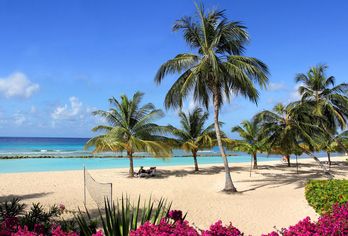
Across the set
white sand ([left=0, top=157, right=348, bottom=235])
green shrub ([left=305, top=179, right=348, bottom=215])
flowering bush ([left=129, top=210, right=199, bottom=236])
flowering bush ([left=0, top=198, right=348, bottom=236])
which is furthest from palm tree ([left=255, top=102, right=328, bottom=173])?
flowering bush ([left=129, top=210, right=199, bottom=236])

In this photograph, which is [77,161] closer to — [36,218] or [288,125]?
[288,125]

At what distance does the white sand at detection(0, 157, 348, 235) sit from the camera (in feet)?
33.1

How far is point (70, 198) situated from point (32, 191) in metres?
3.03

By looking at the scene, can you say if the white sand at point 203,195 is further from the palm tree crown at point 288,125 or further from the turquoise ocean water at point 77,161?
the turquoise ocean water at point 77,161

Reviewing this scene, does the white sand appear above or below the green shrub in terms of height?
below

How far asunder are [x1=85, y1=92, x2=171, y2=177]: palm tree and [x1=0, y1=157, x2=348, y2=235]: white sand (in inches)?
79.0

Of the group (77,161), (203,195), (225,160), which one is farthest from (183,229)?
(77,161)

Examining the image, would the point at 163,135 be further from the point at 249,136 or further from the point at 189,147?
the point at 249,136

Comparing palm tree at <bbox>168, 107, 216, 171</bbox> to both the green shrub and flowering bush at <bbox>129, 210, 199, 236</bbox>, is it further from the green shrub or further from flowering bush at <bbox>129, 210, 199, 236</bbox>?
flowering bush at <bbox>129, 210, 199, 236</bbox>

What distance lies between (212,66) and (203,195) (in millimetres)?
6026

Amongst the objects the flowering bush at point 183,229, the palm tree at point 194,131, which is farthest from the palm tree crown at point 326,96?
the flowering bush at point 183,229

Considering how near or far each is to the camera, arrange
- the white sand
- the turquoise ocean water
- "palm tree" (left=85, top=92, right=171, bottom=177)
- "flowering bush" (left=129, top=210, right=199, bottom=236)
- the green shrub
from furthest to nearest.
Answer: the turquoise ocean water
"palm tree" (left=85, top=92, right=171, bottom=177)
the white sand
the green shrub
"flowering bush" (left=129, top=210, right=199, bottom=236)

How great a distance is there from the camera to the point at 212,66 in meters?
14.2

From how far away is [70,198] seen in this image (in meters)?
13.5
